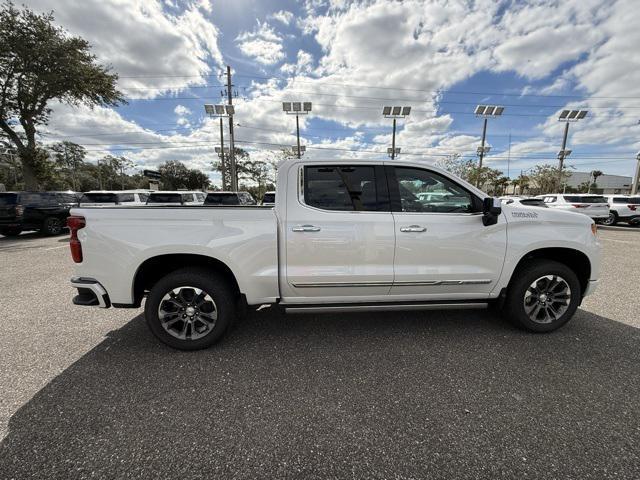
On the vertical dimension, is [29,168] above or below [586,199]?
above

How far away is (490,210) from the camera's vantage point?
2904 mm

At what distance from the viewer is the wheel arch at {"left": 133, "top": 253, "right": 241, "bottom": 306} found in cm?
293

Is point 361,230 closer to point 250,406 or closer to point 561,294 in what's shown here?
point 250,406

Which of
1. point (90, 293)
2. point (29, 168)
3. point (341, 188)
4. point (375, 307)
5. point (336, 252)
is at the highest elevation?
point (29, 168)

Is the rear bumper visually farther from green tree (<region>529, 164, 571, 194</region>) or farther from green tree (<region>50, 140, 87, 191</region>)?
green tree (<region>50, 140, 87, 191</region>)

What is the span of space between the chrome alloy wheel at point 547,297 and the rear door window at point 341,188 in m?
1.99

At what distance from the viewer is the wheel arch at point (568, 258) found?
10.8 ft

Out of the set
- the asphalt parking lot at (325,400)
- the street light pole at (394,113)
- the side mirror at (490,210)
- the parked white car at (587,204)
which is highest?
the street light pole at (394,113)

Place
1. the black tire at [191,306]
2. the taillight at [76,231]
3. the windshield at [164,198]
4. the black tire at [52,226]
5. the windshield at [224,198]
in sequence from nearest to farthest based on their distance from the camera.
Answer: the taillight at [76,231] < the black tire at [191,306] < the black tire at [52,226] < the windshield at [164,198] < the windshield at [224,198]

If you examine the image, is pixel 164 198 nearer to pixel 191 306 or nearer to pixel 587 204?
pixel 191 306

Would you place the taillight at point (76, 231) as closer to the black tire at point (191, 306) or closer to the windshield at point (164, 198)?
the black tire at point (191, 306)

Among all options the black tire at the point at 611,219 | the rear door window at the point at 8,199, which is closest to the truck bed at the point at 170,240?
the rear door window at the point at 8,199

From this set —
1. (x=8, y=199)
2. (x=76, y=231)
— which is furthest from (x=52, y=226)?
(x=76, y=231)

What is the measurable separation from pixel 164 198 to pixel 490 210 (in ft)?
42.0
